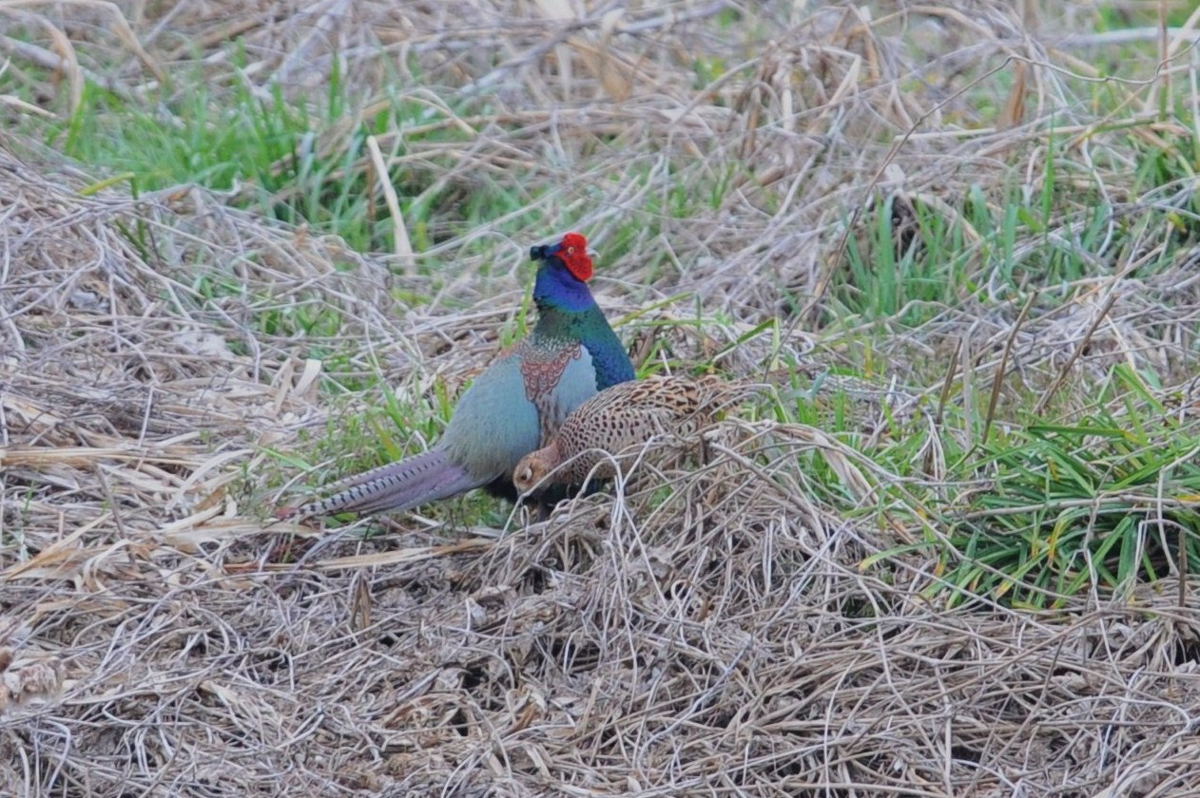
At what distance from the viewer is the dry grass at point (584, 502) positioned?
139 inches

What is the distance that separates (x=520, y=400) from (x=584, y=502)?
0.47m

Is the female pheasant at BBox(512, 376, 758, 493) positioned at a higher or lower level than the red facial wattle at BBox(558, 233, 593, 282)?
lower

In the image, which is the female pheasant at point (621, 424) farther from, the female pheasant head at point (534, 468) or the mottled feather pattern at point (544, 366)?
the mottled feather pattern at point (544, 366)

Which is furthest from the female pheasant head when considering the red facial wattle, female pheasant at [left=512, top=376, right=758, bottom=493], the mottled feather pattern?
the red facial wattle

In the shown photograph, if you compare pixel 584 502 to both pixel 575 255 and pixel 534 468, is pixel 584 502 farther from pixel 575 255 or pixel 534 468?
pixel 575 255

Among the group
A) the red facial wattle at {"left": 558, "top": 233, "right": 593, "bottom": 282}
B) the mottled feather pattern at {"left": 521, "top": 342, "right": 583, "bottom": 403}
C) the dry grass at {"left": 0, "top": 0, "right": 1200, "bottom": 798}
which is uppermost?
the red facial wattle at {"left": 558, "top": 233, "right": 593, "bottom": 282}

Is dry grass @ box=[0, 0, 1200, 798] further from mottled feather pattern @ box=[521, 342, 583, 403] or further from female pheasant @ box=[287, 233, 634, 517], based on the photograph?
mottled feather pattern @ box=[521, 342, 583, 403]

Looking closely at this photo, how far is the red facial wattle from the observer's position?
472 centimetres

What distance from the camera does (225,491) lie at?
4652mm

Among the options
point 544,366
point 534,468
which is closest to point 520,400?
point 544,366

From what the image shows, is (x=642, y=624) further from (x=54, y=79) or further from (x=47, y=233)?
(x=54, y=79)

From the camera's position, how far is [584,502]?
4195mm

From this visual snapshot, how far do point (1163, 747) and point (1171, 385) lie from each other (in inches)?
68.7

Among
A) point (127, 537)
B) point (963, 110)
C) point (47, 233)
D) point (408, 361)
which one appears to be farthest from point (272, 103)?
point (127, 537)
